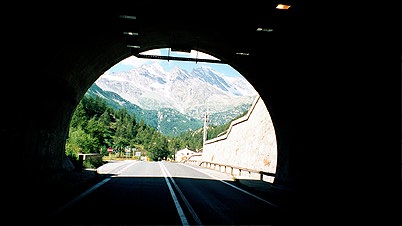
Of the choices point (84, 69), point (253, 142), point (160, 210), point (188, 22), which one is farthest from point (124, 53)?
point (253, 142)

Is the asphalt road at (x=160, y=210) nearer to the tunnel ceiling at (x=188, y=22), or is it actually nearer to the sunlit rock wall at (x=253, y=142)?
the tunnel ceiling at (x=188, y=22)

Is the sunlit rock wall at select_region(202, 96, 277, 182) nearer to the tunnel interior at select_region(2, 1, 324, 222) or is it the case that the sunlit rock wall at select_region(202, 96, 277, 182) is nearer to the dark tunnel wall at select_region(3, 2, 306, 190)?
the dark tunnel wall at select_region(3, 2, 306, 190)

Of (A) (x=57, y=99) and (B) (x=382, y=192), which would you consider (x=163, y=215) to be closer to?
(B) (x=382, y=192)

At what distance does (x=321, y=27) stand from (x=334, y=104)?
2627 mm

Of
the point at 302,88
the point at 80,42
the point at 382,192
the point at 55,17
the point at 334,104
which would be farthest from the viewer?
the point at 302,88

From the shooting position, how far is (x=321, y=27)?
925cm

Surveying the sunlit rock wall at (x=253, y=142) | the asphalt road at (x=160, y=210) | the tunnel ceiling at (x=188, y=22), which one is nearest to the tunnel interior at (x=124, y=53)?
the tunnel ceiling at (x=188, y=22)

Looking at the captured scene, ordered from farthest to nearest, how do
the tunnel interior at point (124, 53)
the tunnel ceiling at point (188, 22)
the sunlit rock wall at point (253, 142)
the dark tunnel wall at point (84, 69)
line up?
the sunlit rock wall at point (253, 142) < the dark tunnel wall at point (84, 69) < the tunnel interior at point (124, 53) < the tunnel ceiling at point (188, 22)

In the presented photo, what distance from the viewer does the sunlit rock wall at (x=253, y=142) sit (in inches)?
988

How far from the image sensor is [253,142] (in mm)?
30156

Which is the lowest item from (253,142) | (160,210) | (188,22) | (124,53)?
(160,210)

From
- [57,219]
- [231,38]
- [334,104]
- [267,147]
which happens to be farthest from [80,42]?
[267,147]

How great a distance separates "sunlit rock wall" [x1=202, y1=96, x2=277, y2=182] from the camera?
25086 millimetres

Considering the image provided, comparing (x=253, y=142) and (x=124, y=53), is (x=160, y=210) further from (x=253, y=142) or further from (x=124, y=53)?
(x=253, y=142)
